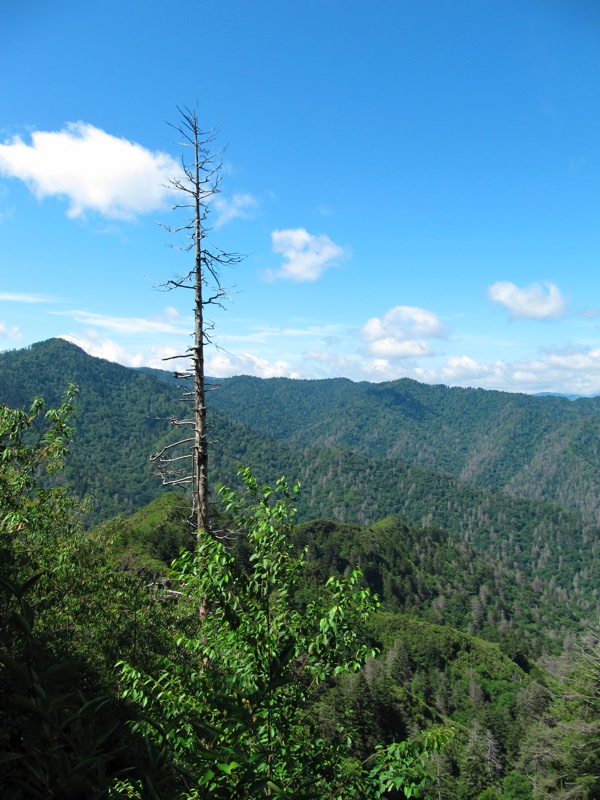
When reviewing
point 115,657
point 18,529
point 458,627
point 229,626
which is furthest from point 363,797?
point 458,627

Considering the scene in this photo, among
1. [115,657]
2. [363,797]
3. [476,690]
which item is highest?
[363,797]

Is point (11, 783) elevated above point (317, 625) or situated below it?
above

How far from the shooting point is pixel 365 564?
431ft

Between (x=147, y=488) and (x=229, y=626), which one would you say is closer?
(x=229, y=626)

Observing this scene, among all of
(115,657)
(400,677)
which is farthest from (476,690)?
(115,657)

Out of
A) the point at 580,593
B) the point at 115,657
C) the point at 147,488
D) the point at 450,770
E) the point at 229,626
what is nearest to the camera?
the point at 229,626

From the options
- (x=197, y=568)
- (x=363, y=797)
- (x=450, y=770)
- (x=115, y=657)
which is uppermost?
(x=197, y=568)

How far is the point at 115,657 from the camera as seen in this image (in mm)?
9578

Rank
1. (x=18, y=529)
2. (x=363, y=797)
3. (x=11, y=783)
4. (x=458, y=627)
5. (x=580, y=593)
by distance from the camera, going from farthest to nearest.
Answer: (x=580, y=593) < (x=458, y=627) < (x=18, y=529) < (x=363, y=797) < (x=11, y=783)

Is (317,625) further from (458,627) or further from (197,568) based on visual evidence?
(458,627)

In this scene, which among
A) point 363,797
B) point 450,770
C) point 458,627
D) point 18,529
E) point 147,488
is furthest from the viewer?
point 147,488

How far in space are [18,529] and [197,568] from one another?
513 centimetres

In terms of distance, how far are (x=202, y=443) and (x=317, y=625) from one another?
16.5 feet

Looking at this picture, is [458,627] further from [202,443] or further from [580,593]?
[202,443]
